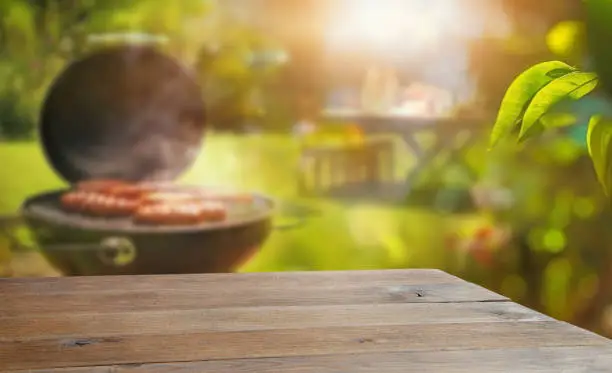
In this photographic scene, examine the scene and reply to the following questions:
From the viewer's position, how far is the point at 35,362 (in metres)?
0.90

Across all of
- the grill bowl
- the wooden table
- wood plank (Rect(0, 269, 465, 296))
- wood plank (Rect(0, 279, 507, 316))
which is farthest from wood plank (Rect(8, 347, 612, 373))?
the grill bowl

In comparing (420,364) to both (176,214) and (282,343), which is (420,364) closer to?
(282,343)

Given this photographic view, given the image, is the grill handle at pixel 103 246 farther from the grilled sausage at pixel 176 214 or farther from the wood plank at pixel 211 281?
the wood plank at pixel 211 281

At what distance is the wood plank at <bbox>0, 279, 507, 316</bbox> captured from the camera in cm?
118

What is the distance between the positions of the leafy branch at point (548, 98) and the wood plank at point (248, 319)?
479mm

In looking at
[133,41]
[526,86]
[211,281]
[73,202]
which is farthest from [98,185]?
[526,86]

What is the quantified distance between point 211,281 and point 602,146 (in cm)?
84

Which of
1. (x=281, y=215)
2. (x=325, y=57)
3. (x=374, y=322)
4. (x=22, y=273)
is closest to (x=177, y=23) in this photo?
(x=325, y=57)

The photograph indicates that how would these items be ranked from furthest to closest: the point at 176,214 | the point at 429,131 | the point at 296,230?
the point at 429,131
the point at 296,230
the point at 176,214

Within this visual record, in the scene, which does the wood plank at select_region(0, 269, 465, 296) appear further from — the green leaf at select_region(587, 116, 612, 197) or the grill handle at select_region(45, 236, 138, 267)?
the grill handle at select_region(45, 236, 138, 267)

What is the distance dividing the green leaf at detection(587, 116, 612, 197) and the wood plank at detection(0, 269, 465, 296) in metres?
0.74

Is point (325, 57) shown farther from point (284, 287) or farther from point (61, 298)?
point (61, 298)

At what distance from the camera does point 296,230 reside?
8.36 feet

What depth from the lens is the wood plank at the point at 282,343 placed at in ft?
3.04
